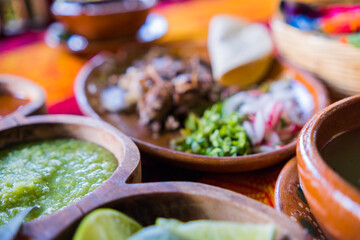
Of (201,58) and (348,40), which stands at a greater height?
(348,40)

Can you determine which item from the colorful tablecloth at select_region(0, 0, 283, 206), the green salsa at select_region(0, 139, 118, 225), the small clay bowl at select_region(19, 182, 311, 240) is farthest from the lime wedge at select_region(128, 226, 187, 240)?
the colorful tablecloth at select_region(0, 0, 283, 206)

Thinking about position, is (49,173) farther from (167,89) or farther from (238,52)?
(238,52)

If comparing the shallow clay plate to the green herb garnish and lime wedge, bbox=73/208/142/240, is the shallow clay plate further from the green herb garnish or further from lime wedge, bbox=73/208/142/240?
lime wedge, bbox=73/208/142/240

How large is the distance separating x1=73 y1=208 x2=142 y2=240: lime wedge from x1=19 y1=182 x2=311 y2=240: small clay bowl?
0.06 m

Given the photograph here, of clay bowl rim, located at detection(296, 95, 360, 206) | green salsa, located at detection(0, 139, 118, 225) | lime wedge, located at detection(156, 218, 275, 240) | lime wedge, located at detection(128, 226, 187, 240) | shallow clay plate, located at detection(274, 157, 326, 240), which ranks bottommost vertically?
shallow clay plate, located at detection(274, 157, 326, 240)

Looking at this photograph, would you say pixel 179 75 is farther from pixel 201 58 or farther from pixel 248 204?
pixel 248 204

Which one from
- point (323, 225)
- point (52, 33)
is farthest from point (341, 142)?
point (52, 33)

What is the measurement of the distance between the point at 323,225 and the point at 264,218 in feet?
0.82

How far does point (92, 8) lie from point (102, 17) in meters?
0.16

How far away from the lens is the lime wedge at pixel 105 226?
978 millimetres

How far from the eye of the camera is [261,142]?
1.83 m

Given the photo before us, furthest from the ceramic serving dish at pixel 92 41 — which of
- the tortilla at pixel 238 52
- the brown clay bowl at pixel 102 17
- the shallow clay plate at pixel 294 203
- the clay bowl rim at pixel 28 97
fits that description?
the shallow clay plate at pixel 294 203

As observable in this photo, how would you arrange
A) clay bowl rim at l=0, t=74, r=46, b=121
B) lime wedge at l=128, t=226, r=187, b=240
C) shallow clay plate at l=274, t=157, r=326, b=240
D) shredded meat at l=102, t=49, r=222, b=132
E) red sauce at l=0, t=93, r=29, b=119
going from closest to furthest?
lime wedge at l=128, t=226, r=187, b=240 → shallow clay plate at l=274, t=157, r=326, b=240 → clay bowl rim at l=0, t=74, r=46, b=121 → red sauce at l=0, t=93, r=29, b=119 → shredded meat at l=102, t=49, r=222, b=132

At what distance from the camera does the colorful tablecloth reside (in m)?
1.65
